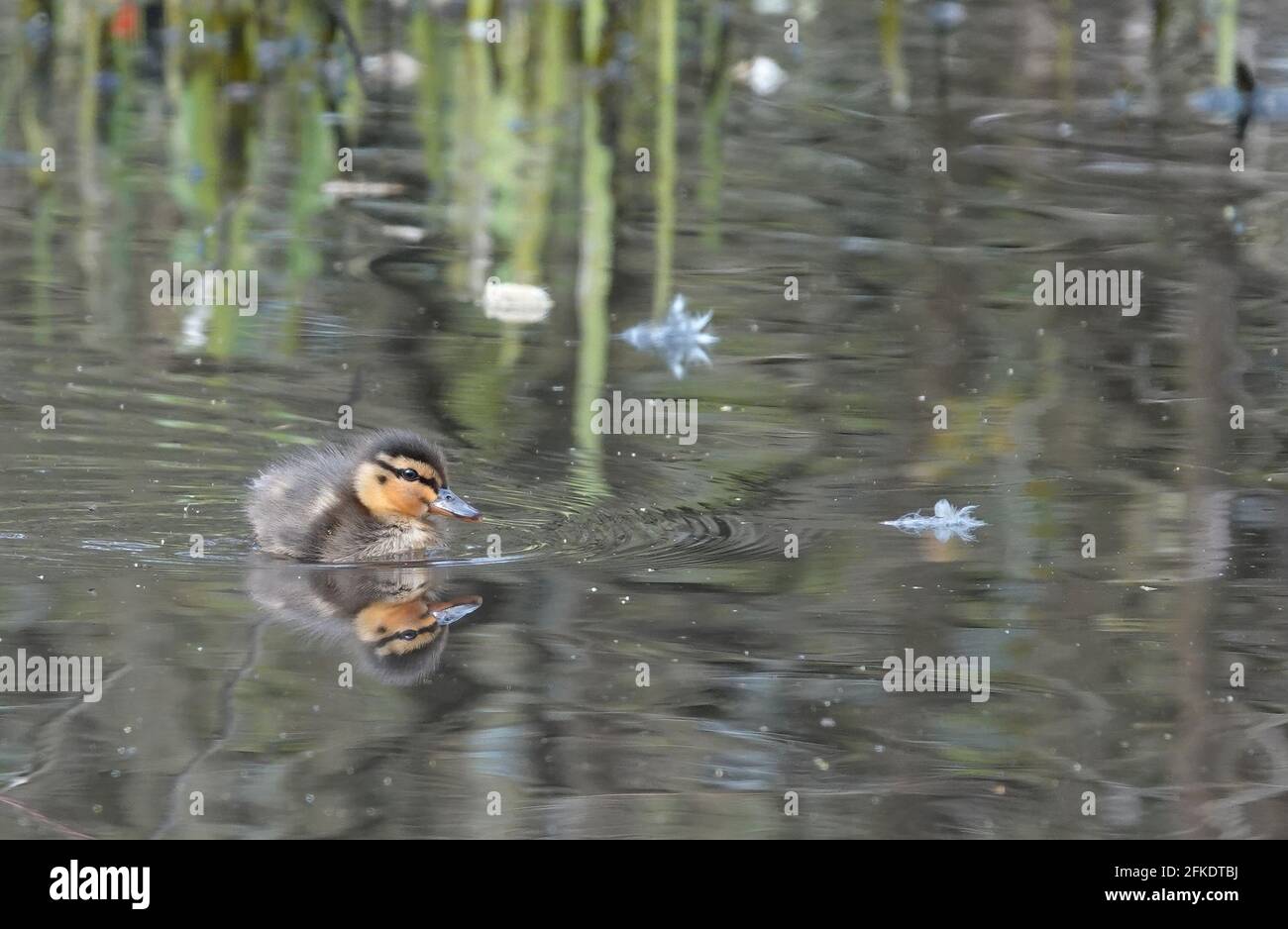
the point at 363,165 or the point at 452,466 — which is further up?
the point at 363,165

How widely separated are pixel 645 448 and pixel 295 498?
121 cm

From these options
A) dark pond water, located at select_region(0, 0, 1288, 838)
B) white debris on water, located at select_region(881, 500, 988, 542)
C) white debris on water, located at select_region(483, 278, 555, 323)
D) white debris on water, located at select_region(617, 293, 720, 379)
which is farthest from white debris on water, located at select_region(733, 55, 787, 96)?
white debris on water, located at select_region(881, 500, 988, 542)

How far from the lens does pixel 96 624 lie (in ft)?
16.1

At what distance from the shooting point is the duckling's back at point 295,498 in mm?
5684

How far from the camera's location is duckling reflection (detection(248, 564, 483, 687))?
4734 mm

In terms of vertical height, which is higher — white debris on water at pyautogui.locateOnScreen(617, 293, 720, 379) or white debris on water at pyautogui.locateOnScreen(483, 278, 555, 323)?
white debris on water at pyautogui.locateOnScreen(483, 278, 555, 323)

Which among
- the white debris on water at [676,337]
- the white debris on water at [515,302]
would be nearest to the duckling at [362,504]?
the white debris on water at [676,337]

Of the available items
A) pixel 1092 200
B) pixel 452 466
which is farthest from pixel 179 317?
pixel 1092 200

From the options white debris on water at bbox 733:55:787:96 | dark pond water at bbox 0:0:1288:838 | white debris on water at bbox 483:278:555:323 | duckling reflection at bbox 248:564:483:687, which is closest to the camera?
dark pond water at bbox 0:0:1288:838

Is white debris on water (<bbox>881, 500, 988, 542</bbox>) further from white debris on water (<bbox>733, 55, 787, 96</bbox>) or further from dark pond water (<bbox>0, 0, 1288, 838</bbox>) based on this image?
white debris on water (<bbox>733, 55, 787, 96</bbox>)

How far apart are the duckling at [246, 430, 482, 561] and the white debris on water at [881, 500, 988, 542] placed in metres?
1.11
